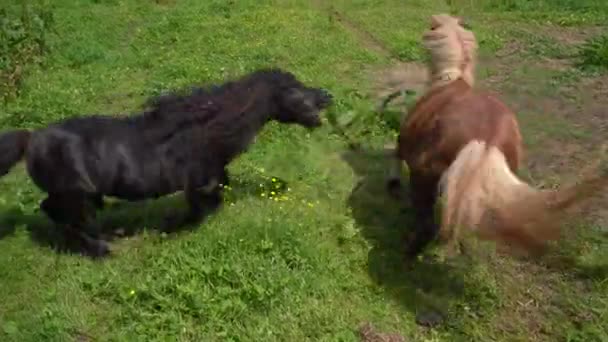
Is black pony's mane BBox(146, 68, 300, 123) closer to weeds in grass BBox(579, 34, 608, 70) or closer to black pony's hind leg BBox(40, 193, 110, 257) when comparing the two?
black pony's hind leg BBox(40, 193, 110, 257)

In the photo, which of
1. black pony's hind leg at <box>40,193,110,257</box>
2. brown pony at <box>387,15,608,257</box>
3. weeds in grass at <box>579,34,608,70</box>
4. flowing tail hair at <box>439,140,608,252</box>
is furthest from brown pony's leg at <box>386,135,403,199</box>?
weeds in grass at <box>579,34,608,70</box>

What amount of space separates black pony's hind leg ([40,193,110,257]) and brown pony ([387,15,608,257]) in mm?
2620

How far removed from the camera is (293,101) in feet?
21.7

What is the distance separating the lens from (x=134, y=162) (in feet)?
19.6

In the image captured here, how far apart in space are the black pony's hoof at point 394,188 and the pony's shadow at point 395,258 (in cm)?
4

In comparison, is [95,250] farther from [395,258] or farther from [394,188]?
[394,188]

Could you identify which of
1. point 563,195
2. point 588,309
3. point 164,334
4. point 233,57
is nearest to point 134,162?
point 164,334

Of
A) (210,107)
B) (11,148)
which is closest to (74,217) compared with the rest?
(11,148)

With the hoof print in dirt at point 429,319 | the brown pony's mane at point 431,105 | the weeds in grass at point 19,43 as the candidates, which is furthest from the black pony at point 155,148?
the weeds in grass at point 19,43

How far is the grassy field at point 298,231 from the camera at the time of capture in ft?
17.4

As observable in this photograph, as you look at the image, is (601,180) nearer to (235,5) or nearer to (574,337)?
(574,337)

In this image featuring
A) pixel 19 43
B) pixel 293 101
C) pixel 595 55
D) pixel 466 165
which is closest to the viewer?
pixel 466 165

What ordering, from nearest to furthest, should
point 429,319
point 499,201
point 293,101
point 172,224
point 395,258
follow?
point 499,201
point 429,319
point 395,258
point 172,224
point 293,101

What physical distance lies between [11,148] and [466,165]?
11.3 ft
